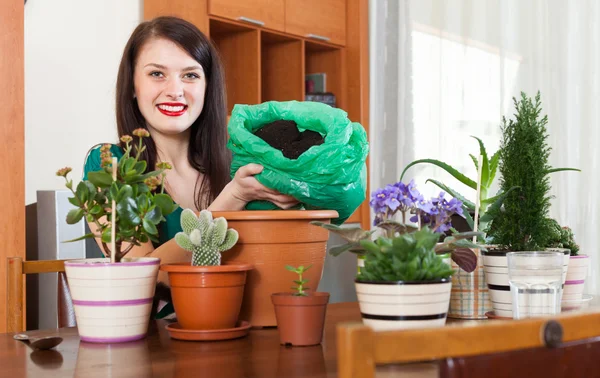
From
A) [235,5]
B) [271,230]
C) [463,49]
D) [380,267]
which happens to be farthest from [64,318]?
[463,49]

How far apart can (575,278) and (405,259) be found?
1.67 feet

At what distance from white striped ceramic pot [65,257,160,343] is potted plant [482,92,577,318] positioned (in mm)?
472

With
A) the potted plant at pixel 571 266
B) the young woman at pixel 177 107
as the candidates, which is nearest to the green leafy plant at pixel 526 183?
the potted plant at pixel 571 266

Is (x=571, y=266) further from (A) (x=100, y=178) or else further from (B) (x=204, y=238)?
(A) (x=100, y=178)

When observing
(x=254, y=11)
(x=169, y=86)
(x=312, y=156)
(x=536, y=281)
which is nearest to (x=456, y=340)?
(x=536, y=281)

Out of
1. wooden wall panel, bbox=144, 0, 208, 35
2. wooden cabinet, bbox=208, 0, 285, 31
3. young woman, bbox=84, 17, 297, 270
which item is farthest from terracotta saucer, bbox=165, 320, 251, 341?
wooden cabinet, bbox=208, 0, 285, 31

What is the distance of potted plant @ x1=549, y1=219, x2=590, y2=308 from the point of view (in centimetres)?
114

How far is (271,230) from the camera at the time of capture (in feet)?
3.59

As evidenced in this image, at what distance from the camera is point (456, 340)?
50 cm

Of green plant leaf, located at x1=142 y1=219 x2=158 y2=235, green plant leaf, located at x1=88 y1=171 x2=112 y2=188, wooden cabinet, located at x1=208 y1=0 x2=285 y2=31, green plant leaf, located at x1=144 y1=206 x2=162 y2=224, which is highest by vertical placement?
wooden cabinet, located at x1=208 y1=0 x2=285 y2=31

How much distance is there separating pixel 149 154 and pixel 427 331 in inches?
52.4

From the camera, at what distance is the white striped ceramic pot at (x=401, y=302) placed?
77cm

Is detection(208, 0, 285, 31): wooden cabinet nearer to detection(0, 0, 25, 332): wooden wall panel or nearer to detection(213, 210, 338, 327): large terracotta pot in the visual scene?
detection(0, 0, 25, 332): wooden wall panel

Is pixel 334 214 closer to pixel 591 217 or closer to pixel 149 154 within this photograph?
pixel 149 154
